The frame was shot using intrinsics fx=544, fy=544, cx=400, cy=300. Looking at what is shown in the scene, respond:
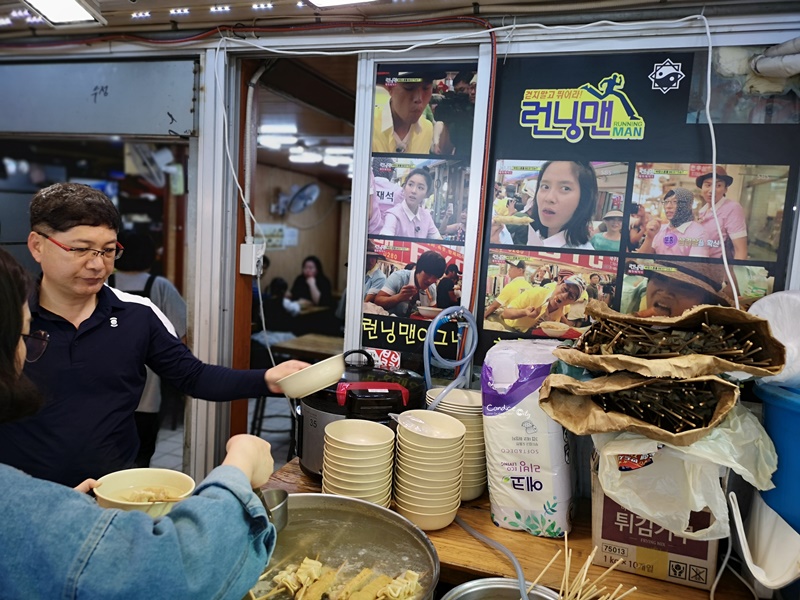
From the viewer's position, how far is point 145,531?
0.83 m

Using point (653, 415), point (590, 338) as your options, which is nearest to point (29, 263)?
point (590, 338)

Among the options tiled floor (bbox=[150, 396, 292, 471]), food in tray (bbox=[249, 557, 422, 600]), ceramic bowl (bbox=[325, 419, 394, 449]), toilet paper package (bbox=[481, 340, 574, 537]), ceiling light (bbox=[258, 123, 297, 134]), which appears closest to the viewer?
food in tray (bbox=[249, 557, 422, 600])

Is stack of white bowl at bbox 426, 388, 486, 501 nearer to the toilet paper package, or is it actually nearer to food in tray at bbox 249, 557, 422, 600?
the toilet paper package

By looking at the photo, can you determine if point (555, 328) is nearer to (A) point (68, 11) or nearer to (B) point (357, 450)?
(B) point (357, 450)

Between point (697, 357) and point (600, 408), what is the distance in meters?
0.30

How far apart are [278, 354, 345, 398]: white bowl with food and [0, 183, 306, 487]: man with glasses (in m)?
0.19

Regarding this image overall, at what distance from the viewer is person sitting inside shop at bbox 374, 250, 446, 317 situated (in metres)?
2.43

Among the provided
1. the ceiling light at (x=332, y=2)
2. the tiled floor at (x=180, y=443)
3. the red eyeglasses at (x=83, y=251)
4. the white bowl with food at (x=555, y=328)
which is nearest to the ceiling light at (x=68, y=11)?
the ceiling light at (x=332, y=2)

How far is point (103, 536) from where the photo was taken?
81 cm

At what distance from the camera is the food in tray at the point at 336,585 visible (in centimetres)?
143

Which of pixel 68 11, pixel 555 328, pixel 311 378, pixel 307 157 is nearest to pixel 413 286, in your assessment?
pixel 555 328

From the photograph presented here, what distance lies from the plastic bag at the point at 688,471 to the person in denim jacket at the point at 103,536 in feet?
3.52

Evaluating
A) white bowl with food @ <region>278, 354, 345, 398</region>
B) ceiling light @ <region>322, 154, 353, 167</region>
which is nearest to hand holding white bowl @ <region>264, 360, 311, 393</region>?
white bowl with food @ <region>278, 354, 345, 398</region>

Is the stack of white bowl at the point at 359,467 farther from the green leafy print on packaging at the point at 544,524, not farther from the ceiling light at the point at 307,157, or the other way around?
the ceiling light at the point at 307,157
